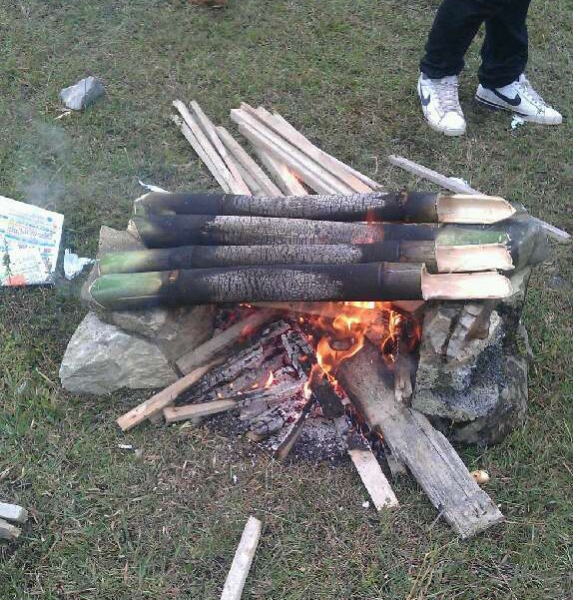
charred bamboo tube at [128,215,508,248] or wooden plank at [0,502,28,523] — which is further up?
charred bamboo tube at [128,215,508,248]

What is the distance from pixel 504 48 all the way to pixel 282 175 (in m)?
2.13

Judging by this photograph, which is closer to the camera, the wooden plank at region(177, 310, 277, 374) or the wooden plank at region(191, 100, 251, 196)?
the wooden plank at region(177, 310, 277, 374)

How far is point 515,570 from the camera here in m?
3.18

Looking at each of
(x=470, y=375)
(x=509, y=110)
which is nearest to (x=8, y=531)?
(x=470, y=375)

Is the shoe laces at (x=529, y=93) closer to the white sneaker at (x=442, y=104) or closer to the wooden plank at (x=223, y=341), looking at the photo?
the white sneaker at (x=442, y=104)

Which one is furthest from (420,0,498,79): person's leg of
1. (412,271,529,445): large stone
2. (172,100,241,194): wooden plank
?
(412,271,529,445): large stone

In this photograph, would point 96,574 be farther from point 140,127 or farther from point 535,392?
point 140,127

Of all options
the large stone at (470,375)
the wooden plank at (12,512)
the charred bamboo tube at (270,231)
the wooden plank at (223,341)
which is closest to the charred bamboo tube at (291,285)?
the large stone at (470,375)

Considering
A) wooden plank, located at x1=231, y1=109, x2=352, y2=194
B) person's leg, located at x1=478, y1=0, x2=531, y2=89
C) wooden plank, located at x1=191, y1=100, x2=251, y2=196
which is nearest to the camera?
wooden plank, located at x1=231, y1=109, x2=352, y2=194

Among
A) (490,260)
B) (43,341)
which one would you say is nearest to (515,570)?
(490,260)

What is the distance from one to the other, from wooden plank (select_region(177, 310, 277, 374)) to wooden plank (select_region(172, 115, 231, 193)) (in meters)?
1.27

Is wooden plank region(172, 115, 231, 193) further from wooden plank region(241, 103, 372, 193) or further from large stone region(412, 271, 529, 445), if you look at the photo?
large stone region(412, 271, 529, 445)

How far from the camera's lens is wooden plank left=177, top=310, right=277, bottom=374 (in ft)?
12.7

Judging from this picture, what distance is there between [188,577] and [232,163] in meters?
2.91
